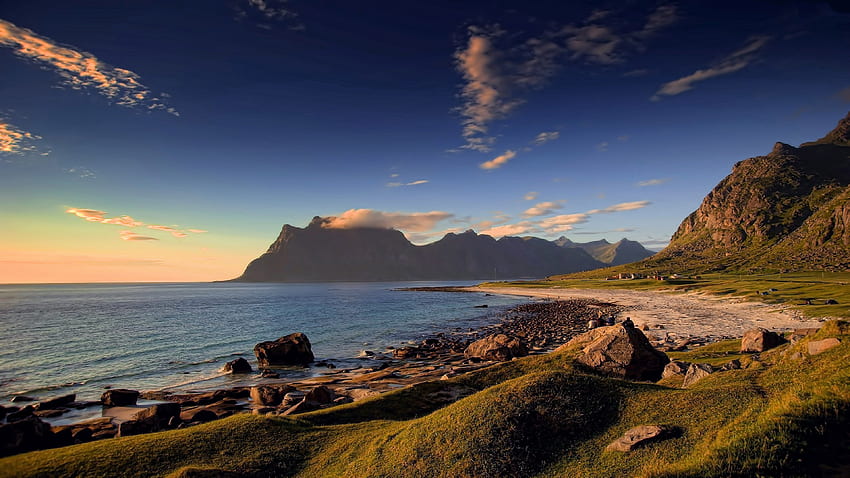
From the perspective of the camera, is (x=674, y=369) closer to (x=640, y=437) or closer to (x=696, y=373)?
(x=696, y=373)

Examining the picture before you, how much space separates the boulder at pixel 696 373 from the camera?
1892 centimetres

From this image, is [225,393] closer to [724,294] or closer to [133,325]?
[133,325]

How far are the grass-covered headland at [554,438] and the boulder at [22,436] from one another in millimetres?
6041

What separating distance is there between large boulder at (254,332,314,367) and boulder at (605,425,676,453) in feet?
124

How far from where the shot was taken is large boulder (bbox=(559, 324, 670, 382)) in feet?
77.6

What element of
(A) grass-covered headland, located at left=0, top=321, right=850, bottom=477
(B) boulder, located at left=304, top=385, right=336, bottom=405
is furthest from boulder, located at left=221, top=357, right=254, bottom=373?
(A) grass-covered headland, located at left=0, top=321, right=850, bottom=477

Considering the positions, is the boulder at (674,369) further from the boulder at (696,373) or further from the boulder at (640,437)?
the boulder at (640,437)

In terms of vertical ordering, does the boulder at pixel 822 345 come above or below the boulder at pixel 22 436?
above

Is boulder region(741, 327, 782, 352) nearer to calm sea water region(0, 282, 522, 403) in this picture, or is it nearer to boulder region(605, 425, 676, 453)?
boulder region(605, 425, 676, 453)

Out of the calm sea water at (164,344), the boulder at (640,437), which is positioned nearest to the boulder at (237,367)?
the calm sea water at (164,344)

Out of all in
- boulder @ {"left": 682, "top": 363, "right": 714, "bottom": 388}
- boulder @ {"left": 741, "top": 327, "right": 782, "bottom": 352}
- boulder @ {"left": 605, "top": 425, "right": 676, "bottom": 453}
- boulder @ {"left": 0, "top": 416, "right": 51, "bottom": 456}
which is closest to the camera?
boulder @ {"left": 605, "top": 425, "right": 676, "bottom": 453}

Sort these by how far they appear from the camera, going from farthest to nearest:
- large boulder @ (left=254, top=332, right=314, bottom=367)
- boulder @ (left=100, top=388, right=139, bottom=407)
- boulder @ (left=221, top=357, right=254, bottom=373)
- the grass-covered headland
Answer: large boulder @ (left=254, top=332, right=314, bottom=367) → boulder @ (left=221, top=357, right=254, bottom=373) → boulder @ (left=100, top=388, right=139, bottom=407) → the grass-covered headland

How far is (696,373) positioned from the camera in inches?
768

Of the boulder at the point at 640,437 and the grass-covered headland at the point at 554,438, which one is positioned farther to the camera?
the boulder at the point at 640,437
